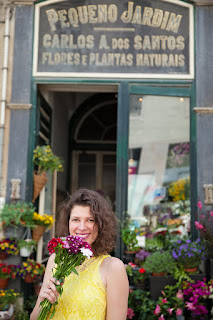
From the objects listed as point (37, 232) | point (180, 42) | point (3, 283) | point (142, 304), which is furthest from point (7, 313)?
point (180, 42)

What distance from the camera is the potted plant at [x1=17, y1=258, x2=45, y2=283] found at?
16.4ft

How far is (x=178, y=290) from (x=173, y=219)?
1.51 m

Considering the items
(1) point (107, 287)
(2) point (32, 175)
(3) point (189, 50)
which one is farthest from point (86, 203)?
(3) point (189, 50)

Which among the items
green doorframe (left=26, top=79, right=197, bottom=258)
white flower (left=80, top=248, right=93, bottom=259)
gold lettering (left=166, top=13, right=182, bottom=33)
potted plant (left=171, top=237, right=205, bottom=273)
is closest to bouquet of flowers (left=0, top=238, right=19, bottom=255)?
green doorframe (left=26, top=79, right=197, bottom=258)

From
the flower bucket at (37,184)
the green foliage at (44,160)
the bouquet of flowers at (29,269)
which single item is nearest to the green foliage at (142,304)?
the bouquet of flowers at (29,269)

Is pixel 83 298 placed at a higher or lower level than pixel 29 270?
higher

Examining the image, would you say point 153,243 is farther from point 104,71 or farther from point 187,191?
point 104,71

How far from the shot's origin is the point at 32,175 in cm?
551

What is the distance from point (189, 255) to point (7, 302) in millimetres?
2370

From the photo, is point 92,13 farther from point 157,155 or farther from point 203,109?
point 157,155

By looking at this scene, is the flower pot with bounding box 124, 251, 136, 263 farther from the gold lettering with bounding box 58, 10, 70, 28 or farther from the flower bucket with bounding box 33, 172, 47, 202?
the gold lettering with bounding box 58, 10, 70, 28

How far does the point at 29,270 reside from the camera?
498 centimetres

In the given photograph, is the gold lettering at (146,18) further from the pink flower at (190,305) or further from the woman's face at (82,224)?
the woman's face at (82,224)

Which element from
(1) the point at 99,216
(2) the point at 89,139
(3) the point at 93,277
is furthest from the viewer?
(2) the point at 89,139
